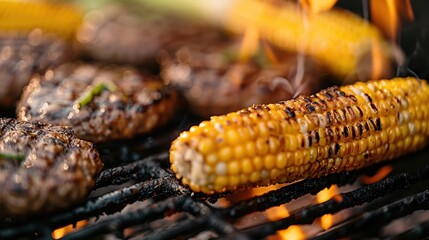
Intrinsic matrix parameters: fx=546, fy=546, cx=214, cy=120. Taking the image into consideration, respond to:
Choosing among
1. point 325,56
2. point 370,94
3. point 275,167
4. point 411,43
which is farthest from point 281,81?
point 411,43

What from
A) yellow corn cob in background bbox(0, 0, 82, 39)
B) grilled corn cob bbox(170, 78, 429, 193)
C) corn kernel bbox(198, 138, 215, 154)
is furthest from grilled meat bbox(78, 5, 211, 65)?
corn kernel bbox(198, 138, 215, 154)

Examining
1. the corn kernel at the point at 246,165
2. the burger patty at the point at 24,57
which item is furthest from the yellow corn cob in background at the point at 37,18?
the corn kernel at the point at 246,165

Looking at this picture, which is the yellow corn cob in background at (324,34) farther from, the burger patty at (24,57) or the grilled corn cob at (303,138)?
the burger patty at (24,57)

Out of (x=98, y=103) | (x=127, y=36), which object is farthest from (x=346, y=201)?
(x=127, y=36)

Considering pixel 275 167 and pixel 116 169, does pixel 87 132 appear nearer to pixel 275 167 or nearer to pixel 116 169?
pixel 116 169

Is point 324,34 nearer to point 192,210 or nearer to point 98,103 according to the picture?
point 98,103
